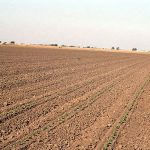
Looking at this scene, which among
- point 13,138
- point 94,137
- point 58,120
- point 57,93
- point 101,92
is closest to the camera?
point 13,138

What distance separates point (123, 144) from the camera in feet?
28.1

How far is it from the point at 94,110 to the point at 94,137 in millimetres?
3172

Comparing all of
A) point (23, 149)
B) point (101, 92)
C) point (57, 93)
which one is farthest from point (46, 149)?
point (101, 92)

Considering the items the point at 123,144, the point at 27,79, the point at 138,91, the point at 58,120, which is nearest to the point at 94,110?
the point at 58,120

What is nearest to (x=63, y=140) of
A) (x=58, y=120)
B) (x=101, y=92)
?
(x=58, y=120)

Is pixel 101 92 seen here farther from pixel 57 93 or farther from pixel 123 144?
pixel 123 144

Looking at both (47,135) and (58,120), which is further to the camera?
(58,120)

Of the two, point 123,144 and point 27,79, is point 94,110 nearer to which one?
point 123,144

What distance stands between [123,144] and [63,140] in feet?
4.57

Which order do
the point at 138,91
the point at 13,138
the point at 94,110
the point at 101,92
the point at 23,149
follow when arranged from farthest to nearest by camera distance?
the point at 138,91 < the point at 101,92 < the point at 94,110 < the point at 13,138 < the point at 23,149

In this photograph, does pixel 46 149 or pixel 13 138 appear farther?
pixel 13 138

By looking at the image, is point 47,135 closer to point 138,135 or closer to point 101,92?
point 138,135

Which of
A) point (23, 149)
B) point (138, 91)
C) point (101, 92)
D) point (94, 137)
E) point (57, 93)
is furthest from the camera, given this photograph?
point (138, 91)

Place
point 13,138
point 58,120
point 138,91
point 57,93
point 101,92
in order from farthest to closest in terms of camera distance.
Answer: point 138,91, point 101,92, point 57,93, point 58,120, point 13,138
